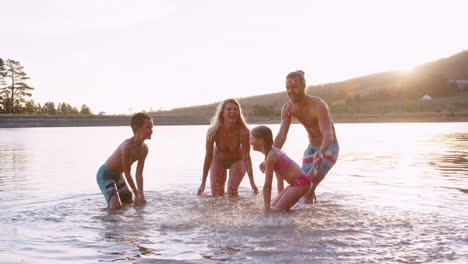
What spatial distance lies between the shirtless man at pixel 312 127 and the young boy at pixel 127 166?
2199mm

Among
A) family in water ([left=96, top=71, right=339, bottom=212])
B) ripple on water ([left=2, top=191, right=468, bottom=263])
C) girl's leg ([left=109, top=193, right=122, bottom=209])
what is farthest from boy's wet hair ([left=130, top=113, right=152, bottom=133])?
ripple on water ([left=2, top=191, right=468, bottom=263])

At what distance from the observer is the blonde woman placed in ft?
26.6

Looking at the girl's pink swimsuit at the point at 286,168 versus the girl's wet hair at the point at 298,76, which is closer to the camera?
the girl's pink swimsuit at the point at 286,168

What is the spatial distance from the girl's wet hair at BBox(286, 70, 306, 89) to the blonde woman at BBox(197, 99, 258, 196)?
1.40 metres

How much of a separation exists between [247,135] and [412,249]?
4160 millimetres

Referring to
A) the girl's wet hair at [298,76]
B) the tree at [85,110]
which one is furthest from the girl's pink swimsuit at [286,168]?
the tree at [85,110]

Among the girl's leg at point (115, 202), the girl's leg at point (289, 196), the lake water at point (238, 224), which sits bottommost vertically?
the lake water at point (238, 224)

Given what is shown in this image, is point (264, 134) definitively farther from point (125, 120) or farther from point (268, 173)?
point (125, 120)

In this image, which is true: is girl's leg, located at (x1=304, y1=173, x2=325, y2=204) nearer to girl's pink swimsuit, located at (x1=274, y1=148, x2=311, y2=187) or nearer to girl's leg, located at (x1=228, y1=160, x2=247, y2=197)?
girl's pink swimsuit, located at (x1=274, y1=148, x2=311, y2=187)

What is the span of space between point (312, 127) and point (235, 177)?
1.89 m

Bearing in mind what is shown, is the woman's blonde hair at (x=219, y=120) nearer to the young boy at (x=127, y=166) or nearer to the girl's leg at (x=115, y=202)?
the young boy at (x=127, y=166)

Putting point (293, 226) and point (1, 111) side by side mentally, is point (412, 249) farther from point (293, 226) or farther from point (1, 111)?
point (1, 111)

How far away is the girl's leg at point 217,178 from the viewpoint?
851cm

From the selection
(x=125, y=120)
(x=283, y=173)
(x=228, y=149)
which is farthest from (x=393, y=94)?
(x=283, y=173)
